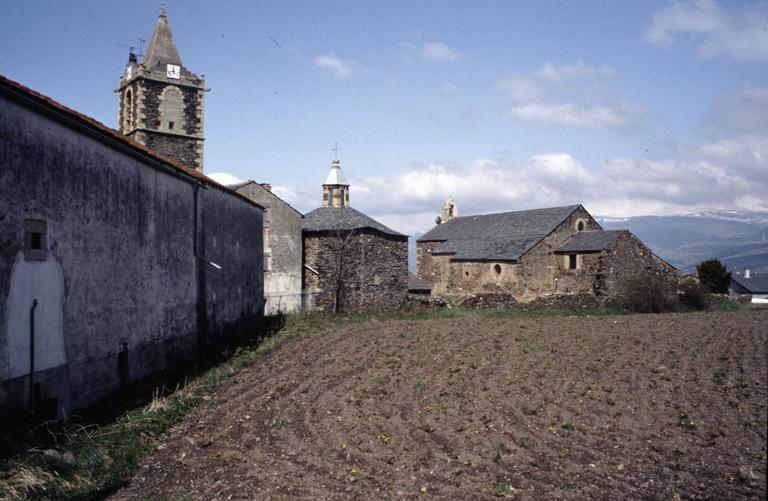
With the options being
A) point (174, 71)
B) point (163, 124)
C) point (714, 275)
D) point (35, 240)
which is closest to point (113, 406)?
point (35, 240)

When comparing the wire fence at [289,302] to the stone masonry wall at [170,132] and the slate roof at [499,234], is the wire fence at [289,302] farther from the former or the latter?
the slate roof at [499,234]

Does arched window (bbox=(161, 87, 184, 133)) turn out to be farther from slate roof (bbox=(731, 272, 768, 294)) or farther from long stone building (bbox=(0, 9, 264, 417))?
slate roof (bbox=(731, 272, 768, 294))

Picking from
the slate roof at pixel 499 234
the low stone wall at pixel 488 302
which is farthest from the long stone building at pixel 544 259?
the low stone wall at pixel 488 302

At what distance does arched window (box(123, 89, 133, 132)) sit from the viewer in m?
26.0

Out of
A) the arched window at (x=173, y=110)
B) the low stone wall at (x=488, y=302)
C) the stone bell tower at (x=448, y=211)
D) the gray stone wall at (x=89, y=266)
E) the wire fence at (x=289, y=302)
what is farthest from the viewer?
the stone bell tower at (x=448, y=211)

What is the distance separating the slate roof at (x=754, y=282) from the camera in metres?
57.3

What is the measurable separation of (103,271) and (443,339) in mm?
10477

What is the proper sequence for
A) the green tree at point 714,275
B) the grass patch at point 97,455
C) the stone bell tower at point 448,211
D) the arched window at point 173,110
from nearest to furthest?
the grass patch at point 97,455 < the arched window at point 173,110 < the green tree at point 714,275 < the stone bell tower at point 448,211

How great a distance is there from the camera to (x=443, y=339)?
711 inches

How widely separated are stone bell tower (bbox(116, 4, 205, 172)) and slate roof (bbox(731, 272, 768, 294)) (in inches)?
2059

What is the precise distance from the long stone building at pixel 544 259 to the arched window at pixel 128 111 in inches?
833

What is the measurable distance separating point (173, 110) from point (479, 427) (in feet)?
71.2

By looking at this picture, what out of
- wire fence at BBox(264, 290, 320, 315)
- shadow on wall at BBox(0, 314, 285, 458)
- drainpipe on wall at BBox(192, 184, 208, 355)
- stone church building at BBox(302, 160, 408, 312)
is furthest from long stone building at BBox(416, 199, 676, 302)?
drainpipe on wall at BBox(192, 184, 208, 355)

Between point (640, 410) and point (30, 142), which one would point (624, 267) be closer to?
point (640, 410)
